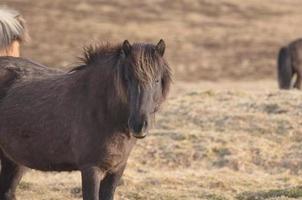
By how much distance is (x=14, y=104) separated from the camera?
307 inches

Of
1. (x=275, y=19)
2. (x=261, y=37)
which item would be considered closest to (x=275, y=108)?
(x=261, y=37)

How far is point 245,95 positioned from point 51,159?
8267 mm

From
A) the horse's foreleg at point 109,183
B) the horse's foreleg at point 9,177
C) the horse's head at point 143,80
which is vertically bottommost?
the horse's foreleg at point 9,177

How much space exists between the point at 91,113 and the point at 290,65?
575 inches

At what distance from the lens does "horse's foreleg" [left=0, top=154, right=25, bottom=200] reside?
8500mm

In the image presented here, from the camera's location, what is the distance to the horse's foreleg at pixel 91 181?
6.95 m

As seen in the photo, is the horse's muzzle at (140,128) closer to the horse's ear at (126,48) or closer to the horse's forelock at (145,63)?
the horse's forelock at (145,63)

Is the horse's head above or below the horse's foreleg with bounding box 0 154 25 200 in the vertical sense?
above

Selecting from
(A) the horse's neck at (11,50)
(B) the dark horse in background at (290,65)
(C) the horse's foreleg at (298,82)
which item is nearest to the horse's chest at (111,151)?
(A) the horse's neck at (11,50)

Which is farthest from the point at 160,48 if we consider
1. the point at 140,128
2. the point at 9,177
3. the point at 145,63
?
the point at 9,177

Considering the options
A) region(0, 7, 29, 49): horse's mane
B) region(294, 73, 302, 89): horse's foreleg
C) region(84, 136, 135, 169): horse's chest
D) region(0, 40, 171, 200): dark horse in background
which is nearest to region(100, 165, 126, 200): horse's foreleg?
region(0, 40, 171, 200): dark horse in background

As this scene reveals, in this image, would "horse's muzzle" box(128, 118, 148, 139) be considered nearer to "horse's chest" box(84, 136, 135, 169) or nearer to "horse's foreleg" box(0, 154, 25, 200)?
"horse's chest" box(84, 136, 135, 169)

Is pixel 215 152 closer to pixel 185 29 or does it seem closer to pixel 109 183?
pixel 109 183

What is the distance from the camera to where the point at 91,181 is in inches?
274
